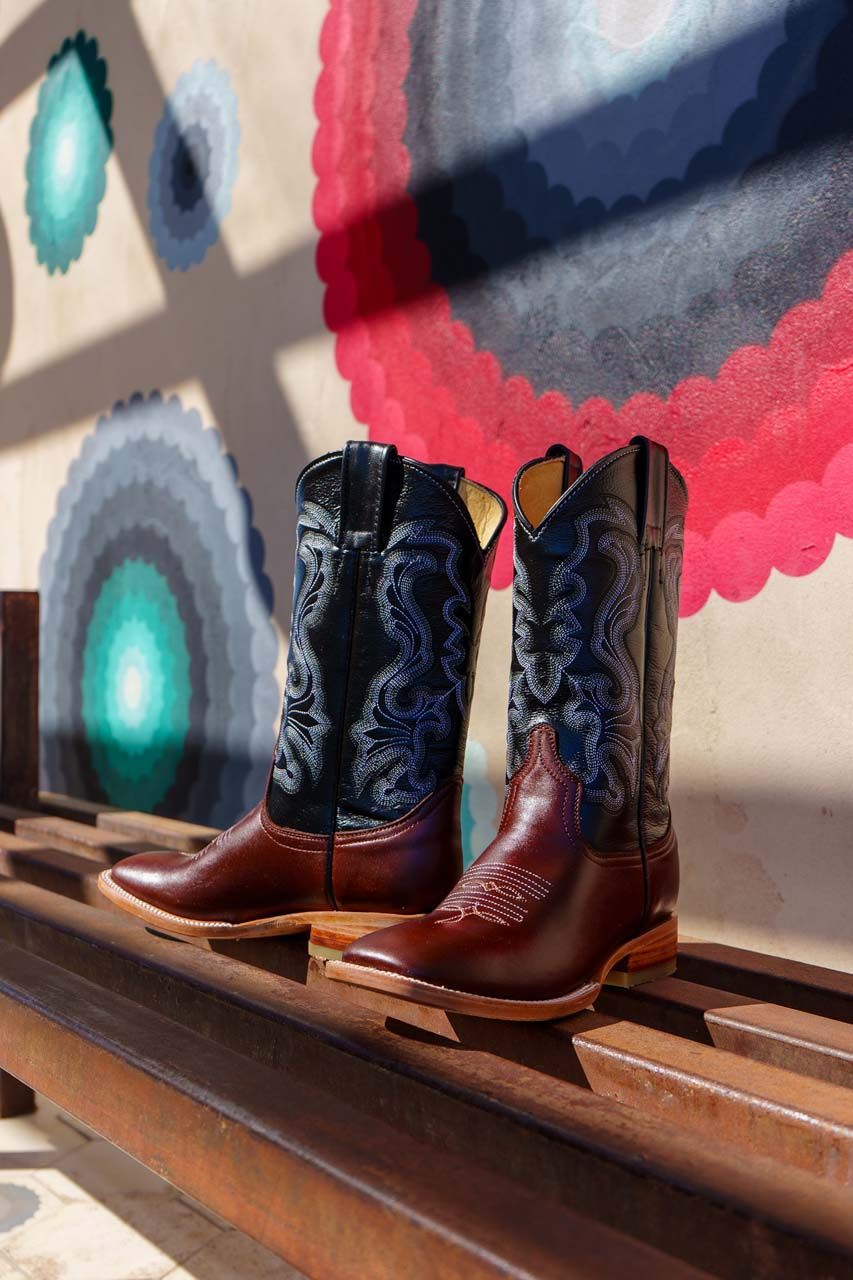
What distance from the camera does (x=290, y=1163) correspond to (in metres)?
0.63

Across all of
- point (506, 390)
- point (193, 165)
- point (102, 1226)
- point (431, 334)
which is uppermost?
point (193, 165)

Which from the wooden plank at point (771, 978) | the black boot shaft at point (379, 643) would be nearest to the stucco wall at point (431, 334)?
the wooden plank at point (771, 978)

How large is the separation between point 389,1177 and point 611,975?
428mm

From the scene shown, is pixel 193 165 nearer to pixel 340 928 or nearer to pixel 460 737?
pixel 460 737

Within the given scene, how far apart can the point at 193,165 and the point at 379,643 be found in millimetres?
1434

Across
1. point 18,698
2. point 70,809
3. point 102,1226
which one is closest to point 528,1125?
point 102,1226

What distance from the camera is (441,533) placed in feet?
3.44

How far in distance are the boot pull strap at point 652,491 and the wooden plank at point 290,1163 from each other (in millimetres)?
541

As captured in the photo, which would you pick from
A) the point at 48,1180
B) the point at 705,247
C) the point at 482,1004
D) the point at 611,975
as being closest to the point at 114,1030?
the point at 482,1004

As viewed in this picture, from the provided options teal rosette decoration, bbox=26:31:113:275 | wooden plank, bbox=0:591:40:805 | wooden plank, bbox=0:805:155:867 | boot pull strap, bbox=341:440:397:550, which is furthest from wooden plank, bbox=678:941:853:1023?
teal rosette decoration, bbox=26:31:113:275

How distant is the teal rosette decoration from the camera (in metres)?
2.36

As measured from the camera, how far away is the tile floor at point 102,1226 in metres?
1.15

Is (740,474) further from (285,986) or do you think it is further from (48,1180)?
(48,1180)

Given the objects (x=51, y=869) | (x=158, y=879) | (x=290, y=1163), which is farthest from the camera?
(x=51, y=869)
